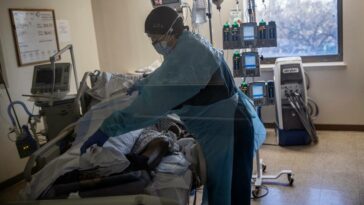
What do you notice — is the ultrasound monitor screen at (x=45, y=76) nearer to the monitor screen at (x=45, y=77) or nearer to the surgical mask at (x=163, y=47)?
the monitor screen at (x=45, y=77)

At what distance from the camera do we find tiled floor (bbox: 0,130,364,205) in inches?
92.5

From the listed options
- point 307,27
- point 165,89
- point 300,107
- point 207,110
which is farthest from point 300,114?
point 165,89

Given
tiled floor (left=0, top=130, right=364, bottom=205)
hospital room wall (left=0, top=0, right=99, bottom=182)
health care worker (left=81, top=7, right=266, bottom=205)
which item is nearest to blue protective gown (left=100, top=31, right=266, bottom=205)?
health care worker (left=81, top=7, right=266, bottom=205)

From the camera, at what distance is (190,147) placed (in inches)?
64.6

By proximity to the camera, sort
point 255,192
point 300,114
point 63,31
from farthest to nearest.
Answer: point 300,114 < point 255,192 < point 63,31

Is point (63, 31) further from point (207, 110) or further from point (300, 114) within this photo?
point (300, 114)

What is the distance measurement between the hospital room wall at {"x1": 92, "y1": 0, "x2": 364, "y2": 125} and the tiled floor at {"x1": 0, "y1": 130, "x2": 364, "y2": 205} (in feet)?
0.80

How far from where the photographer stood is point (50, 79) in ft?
6.23

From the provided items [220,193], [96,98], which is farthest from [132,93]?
[220,193]

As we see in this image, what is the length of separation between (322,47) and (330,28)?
7.4 inches

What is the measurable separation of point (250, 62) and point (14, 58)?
1.71 metres

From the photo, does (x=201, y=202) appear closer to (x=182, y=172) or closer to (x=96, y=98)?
(x=182, y=172)

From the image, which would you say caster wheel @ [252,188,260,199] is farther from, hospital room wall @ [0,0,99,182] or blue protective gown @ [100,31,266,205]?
hospital room wall @ [0,0,99,182]

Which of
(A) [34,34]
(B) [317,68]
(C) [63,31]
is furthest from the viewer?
(B) [317,68]
